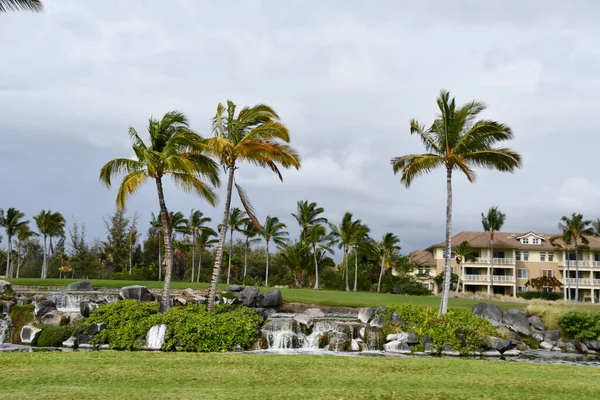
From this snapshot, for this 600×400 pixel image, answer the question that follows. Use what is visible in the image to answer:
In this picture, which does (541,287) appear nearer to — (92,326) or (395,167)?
(395,167)

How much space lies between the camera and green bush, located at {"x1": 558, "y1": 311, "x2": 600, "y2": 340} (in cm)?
2314

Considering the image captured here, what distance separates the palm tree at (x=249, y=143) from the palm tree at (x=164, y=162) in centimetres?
111

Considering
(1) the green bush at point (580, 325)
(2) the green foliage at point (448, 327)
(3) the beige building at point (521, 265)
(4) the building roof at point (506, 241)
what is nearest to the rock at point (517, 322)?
(1) the green bush at point (580, 325)

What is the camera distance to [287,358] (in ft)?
44.5

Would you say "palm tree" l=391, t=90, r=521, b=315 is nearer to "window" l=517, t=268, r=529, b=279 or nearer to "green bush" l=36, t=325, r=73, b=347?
"green bush" l=36, t=325, r=73, b=347

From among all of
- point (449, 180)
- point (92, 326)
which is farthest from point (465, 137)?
point (92, 326)

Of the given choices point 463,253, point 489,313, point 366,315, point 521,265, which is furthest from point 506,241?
point 366,315

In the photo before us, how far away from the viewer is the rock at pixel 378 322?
22.5 m

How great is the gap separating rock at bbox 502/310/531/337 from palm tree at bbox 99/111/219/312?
1545cm

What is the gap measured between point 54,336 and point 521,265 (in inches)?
2431

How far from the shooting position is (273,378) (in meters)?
10.6

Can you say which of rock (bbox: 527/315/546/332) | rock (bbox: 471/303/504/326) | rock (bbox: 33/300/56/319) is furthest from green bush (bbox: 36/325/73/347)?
rock (bbox: 527/315/546/332)

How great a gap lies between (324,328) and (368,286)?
4182 centimetres

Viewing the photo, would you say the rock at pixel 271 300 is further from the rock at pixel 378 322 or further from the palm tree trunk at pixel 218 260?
the rock at pixel 378 322
